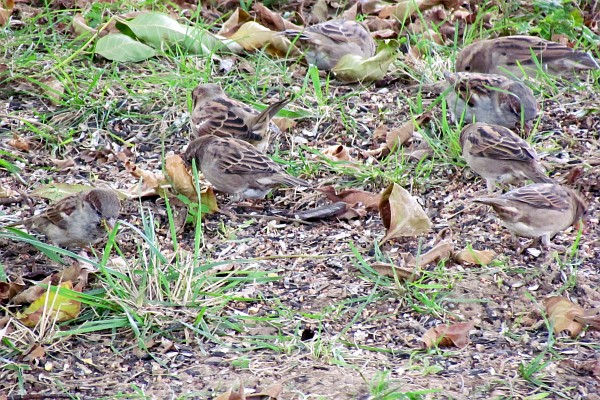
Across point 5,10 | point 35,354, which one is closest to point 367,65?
point 5,10

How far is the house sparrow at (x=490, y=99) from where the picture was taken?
22.3ft

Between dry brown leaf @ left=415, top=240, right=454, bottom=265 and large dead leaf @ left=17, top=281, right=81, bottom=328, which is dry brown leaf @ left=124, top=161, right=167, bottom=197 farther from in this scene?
dry brown leaf @ left=415, top=240, right=454, bottom=265

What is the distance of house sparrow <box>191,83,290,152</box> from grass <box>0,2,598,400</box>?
0.26 metres

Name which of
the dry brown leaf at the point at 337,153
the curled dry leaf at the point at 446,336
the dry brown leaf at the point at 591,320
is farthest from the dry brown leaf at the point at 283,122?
the dry brown leaf at the point at 591,320

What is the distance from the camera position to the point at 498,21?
339 inches

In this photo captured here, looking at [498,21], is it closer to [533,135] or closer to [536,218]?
[533,135]

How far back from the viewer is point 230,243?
18.4ft

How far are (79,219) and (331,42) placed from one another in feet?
10.1

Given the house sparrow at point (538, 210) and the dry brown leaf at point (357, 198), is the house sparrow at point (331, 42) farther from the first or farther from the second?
the house sparrow at point (538, 210)

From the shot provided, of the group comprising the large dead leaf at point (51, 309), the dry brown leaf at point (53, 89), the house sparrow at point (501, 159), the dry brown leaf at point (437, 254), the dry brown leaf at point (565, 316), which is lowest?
the dry brown leaf at point (53, 89)

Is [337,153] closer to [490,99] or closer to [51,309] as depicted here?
[490,99]

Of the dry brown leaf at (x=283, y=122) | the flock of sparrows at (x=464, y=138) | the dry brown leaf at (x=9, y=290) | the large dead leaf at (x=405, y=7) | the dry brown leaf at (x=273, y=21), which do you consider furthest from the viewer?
the large dead leaf at (x=405, y=7)

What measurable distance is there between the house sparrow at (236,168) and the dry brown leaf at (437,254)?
43.0 inches

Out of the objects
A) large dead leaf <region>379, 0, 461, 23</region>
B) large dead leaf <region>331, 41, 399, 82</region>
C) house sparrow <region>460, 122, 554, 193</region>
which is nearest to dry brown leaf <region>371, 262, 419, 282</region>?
house sparrow <region>460, 122, 554, 193</region>
